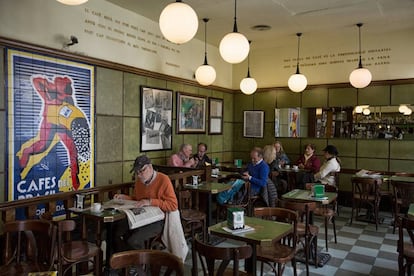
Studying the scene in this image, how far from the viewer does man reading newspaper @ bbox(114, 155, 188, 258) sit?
11.0ft

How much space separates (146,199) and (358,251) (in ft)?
9.67

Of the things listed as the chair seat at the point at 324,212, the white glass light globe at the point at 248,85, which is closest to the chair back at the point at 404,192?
the chair seat at the point at 324,212

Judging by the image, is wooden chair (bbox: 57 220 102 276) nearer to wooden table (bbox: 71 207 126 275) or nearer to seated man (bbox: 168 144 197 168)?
wooden table (bbox: 71 207 126 275)

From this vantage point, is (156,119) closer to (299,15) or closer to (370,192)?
(299,15)

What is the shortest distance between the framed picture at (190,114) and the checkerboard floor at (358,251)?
2.73 meters

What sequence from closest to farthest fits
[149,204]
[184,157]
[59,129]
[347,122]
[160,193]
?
[149,204]
[160,193]
[59,129]
[184,157]
[347,122]

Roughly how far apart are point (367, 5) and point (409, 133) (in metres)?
2.80

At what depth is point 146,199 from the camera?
348 centimetres

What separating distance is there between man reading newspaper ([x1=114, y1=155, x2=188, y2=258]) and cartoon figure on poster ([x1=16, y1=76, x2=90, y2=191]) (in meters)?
1.50

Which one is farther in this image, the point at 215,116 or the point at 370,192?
the point at 215,116

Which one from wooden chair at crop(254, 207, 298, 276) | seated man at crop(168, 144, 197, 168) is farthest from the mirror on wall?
wooden chair at crop(254, 207, 298, 276)

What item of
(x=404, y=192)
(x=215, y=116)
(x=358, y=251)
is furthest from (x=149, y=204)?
(x=215, y=116)

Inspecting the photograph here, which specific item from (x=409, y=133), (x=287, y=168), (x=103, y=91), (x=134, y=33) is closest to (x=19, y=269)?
(x=103, y=91)

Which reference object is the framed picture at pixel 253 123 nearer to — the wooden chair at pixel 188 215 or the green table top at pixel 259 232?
the wooden chair at pixel 188 215
